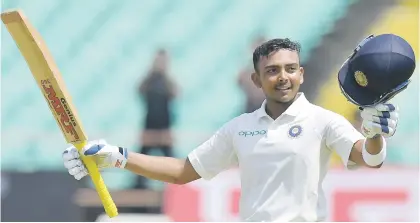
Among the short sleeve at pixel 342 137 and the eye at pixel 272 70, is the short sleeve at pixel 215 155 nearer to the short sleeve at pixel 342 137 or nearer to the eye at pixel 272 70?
the eye at pixel 272 70

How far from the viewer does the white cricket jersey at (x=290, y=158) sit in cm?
282

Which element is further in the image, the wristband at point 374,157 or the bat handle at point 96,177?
the bat handle at point 96,177

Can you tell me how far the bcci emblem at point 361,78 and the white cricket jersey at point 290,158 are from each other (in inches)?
12.1

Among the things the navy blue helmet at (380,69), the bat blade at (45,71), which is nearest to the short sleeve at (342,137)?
the navy blue helmet at (380,69)

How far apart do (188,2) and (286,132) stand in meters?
3.67

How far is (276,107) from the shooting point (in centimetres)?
295

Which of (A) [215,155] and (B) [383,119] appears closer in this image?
(B) [383,119]

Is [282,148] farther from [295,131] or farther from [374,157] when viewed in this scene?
[374,157]

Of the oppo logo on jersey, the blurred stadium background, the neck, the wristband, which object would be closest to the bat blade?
the oppo logo on jersey

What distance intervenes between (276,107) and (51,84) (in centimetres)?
77

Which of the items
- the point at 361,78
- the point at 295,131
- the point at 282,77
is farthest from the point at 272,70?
the point at 361,78

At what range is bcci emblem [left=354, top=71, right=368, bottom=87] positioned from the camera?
8.23 ft

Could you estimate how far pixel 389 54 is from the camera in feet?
8.09

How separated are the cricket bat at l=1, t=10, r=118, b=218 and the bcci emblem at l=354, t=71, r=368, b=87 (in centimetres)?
97
